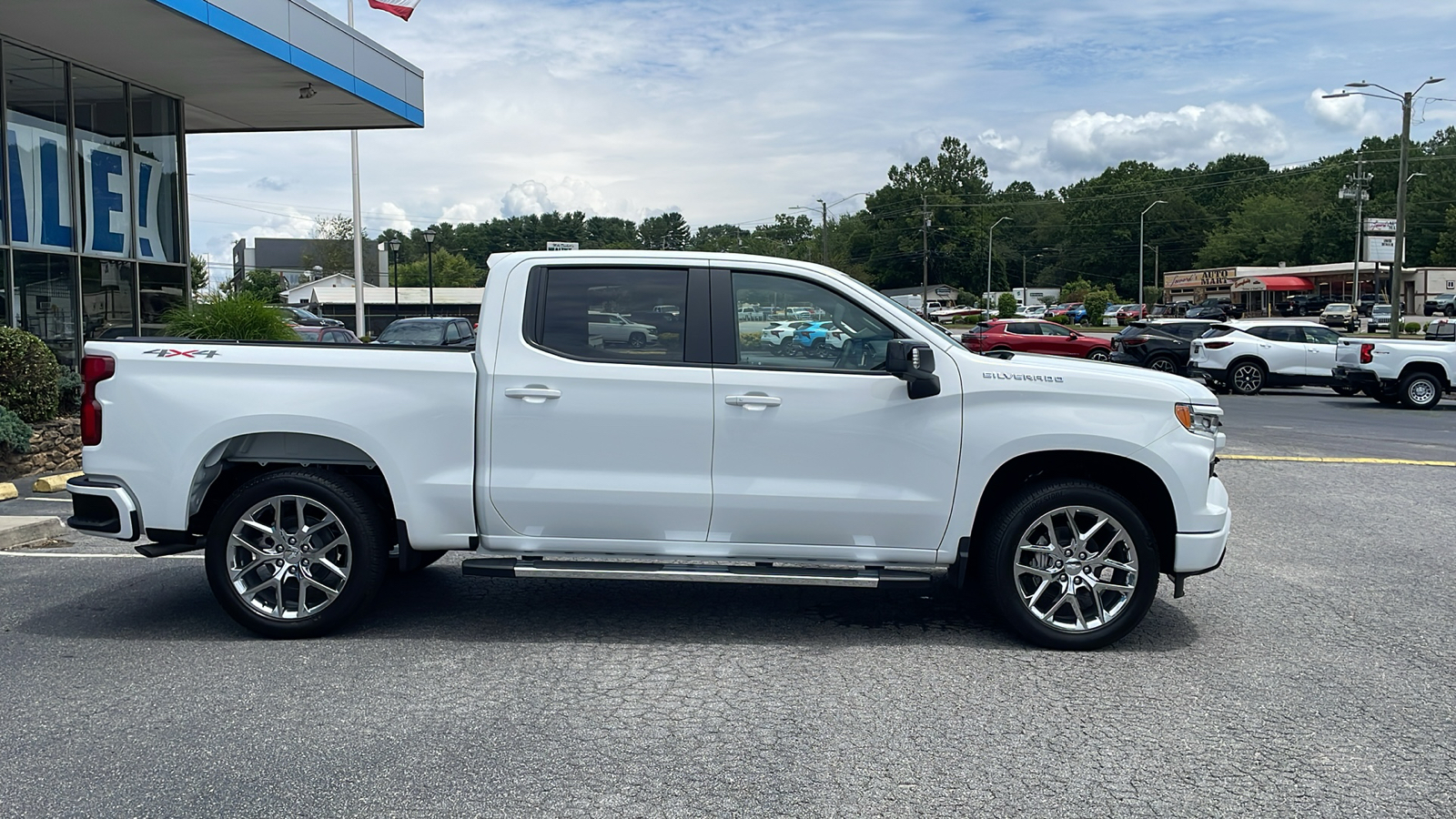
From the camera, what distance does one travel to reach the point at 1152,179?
143m

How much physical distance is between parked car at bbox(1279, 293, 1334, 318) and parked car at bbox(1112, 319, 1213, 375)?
51806 mm

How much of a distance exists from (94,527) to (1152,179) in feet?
492

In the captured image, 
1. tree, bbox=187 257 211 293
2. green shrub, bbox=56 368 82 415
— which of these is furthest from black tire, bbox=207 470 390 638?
tree, bbox=187 257 211 293

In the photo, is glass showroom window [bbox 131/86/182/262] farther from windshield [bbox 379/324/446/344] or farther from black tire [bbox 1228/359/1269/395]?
black tire [bbox 1228/359/1269/395]

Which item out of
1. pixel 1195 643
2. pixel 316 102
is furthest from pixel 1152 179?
pixel 1195 643

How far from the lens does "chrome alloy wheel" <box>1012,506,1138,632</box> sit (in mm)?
5762

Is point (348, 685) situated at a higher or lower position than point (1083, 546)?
lower

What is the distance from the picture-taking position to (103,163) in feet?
54.3

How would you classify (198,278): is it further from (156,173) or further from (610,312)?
(610,312)

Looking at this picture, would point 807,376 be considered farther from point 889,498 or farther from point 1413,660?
point 1413,660

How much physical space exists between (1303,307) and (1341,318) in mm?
17315

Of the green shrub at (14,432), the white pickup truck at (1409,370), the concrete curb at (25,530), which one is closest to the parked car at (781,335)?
the concrete curb at (25,530)

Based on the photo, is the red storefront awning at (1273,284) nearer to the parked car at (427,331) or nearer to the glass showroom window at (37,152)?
the parked car at (427,331)

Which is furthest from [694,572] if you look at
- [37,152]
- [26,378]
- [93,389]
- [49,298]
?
[37,152]
